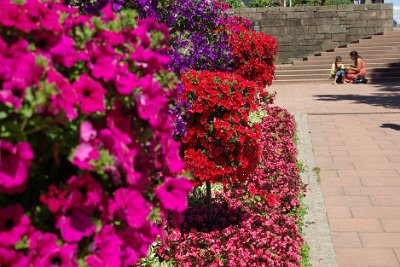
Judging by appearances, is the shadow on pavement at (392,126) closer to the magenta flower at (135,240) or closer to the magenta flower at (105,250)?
the magenta flower at (135,240)

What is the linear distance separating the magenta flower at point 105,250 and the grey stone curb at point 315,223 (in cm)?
334

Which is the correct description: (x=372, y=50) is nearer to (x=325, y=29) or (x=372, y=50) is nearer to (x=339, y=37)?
(x=339, y=37)

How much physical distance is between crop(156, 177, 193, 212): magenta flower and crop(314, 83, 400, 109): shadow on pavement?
39.3ft

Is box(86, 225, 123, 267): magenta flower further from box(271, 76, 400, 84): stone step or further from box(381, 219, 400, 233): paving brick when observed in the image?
box(271, 76, 400, 84): stone step

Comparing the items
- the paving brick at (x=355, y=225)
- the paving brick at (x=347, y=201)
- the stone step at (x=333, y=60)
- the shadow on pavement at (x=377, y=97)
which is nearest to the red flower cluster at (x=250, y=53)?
the shadow on pavement at (x=377, y=97)

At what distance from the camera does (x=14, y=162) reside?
1620mm

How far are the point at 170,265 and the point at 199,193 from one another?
74.8 inches

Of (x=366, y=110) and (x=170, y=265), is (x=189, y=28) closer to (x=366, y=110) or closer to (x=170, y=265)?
(x=170, y=265)

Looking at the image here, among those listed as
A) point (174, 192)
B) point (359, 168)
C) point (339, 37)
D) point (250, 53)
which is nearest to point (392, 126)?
point (250, 53)

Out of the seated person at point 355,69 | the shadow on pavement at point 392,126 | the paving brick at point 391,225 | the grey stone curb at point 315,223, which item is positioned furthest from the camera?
the seated person at point 355,69

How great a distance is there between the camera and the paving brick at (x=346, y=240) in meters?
5.29

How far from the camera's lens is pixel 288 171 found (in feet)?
24.5

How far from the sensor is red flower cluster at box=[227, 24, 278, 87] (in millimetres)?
10922

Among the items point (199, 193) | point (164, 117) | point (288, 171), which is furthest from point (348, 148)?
point (164, 117)
